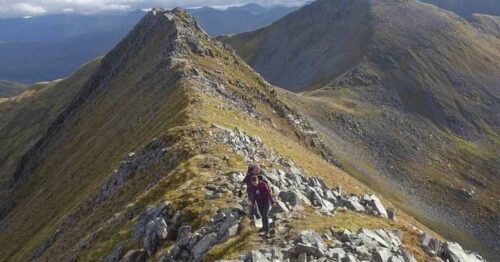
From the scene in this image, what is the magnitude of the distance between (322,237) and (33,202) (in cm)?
7331

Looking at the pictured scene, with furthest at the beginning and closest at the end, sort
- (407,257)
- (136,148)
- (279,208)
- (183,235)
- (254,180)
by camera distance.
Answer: (136,148) < (183,235) < (279,208) < (254,180) < (407,257)

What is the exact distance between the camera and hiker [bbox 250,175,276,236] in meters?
24.4

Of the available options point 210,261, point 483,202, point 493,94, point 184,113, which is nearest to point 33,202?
point 184,113

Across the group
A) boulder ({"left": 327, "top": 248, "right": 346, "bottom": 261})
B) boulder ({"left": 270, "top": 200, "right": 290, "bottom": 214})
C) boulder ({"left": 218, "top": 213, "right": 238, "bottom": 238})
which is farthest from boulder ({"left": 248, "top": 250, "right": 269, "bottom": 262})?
boulder ({"left": 270, "top": 200, "right": 290, "bottom": 214})

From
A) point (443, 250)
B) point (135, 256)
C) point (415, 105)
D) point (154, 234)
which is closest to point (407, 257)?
point (443, 250)

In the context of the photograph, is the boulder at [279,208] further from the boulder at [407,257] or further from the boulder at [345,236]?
the boulder at [407,257]

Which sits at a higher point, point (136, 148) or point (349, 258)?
point (349, 258)

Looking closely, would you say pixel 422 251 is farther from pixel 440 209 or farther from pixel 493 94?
pixel 493 94

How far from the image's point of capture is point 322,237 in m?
23.5

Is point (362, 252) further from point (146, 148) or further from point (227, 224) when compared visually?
point (146, 148)

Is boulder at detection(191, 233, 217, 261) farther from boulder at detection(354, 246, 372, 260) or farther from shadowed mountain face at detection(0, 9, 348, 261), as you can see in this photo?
boulder at detection(354, 246, 372, 260)

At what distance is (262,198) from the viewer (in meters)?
24.9

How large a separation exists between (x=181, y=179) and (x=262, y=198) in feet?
40.8

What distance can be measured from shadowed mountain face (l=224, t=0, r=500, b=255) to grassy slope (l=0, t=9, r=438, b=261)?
3160 cm
